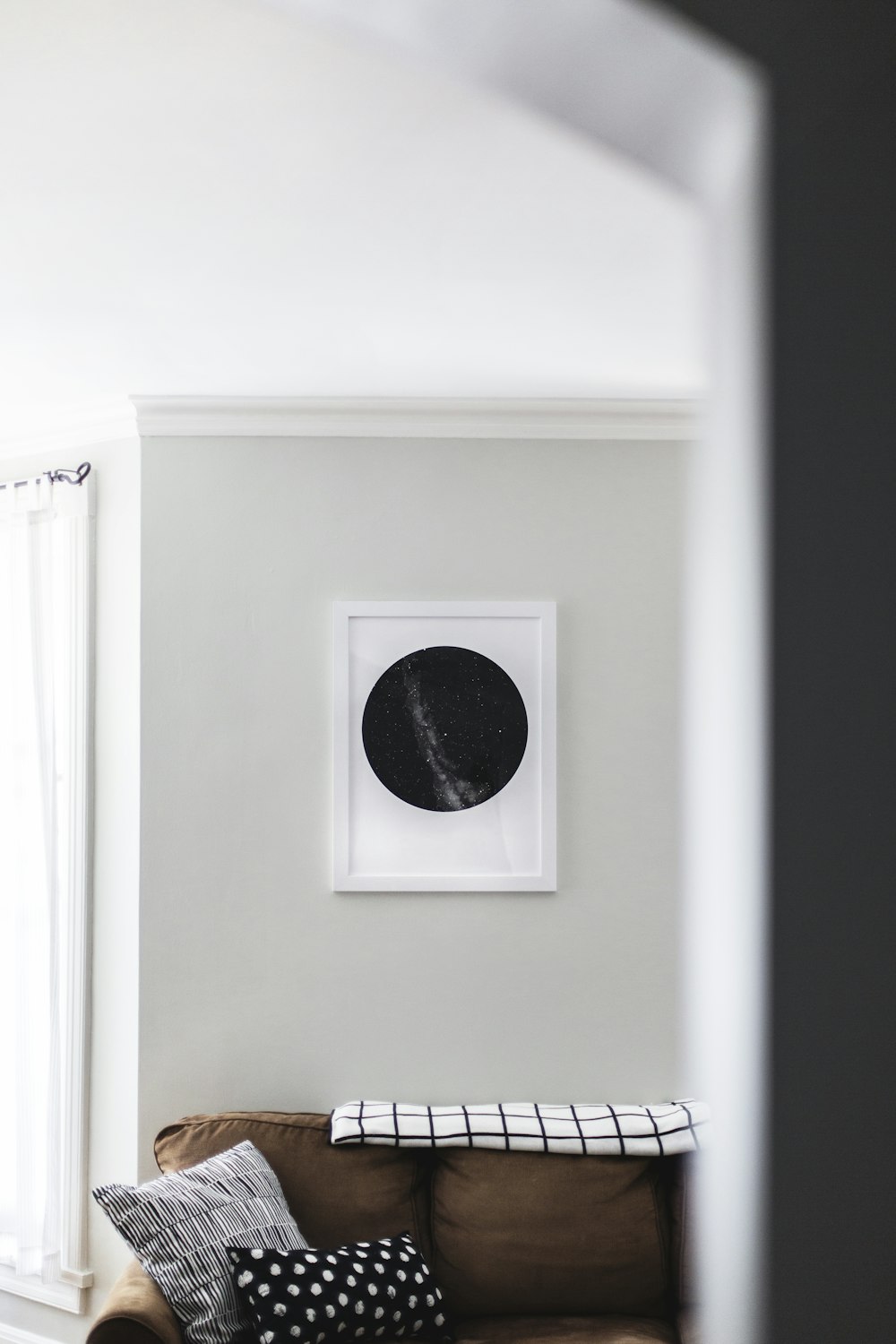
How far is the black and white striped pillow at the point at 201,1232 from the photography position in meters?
2.33

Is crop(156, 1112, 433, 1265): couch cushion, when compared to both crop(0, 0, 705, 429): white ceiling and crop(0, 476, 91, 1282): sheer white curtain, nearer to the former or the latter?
crop(0, 476, 91, 1282): sheer white curtain

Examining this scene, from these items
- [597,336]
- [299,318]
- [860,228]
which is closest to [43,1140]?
[299,318]

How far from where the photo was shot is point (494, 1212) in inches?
107

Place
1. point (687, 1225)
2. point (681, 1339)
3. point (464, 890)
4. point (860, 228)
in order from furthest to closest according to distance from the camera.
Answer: point (464, 890), point (687, 1225), point (681, 1339), point (860, 228)

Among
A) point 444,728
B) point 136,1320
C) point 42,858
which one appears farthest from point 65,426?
point 136,1320

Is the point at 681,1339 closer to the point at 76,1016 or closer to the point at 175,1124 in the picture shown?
the point at 175,1124

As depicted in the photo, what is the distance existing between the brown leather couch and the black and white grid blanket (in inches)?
1.3

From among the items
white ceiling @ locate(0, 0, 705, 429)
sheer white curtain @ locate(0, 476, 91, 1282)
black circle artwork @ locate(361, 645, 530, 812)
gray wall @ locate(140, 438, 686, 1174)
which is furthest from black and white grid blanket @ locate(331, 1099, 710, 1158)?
white ceiling @ locate(0, 0, 705, 429)

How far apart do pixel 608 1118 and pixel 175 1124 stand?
1.16m

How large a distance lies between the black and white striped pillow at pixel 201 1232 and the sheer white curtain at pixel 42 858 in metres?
0.93

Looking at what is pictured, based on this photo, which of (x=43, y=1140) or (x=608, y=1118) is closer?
(x=608, y=1118)

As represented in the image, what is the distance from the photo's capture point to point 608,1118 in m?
2.89

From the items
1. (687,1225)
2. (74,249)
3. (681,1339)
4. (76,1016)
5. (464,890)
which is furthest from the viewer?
(76,1016)

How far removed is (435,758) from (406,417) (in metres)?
0.99
